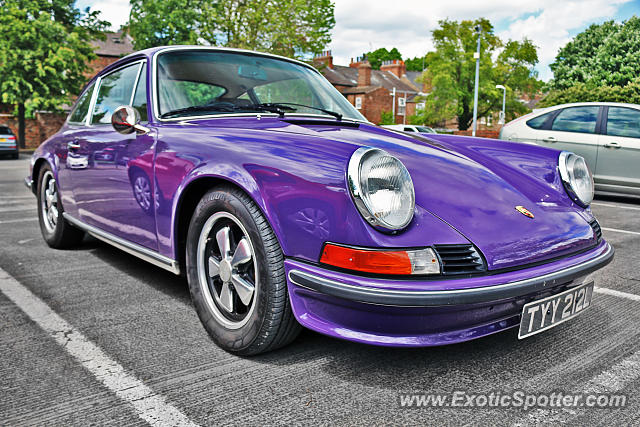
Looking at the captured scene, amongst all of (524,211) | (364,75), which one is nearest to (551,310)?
(524,211)

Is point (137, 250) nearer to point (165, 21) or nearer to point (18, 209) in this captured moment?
point (18, 209)

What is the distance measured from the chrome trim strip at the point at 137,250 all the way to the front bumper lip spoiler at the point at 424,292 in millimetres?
995

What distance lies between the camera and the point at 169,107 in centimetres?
300

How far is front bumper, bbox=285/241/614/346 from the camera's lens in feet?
6.09

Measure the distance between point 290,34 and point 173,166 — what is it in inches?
1040

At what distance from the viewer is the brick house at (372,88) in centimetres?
5206

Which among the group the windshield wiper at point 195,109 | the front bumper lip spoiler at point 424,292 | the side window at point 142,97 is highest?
the side window at point 142,97

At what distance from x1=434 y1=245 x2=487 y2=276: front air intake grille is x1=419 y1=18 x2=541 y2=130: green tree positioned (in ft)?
135

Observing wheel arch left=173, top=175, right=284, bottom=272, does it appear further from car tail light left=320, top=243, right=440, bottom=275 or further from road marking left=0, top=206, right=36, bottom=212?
road marking left=0, top=206, right=36, bottom=212

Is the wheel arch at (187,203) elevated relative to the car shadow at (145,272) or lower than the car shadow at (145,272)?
A: elevated

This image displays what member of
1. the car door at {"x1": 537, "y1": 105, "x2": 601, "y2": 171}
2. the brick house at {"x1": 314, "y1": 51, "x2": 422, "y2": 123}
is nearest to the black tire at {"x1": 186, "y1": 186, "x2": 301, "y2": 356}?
the car door at {"x1": 537, "y1": 105, "x2": 601, "y2": 171}

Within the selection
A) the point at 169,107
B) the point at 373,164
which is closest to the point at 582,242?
the point at 373,164

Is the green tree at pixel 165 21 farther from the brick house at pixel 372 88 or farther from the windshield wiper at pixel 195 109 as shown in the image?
the windshield wiper at pixel 195 109

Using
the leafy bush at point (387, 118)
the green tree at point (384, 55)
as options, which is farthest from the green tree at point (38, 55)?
the green tree at point (384, 55)
